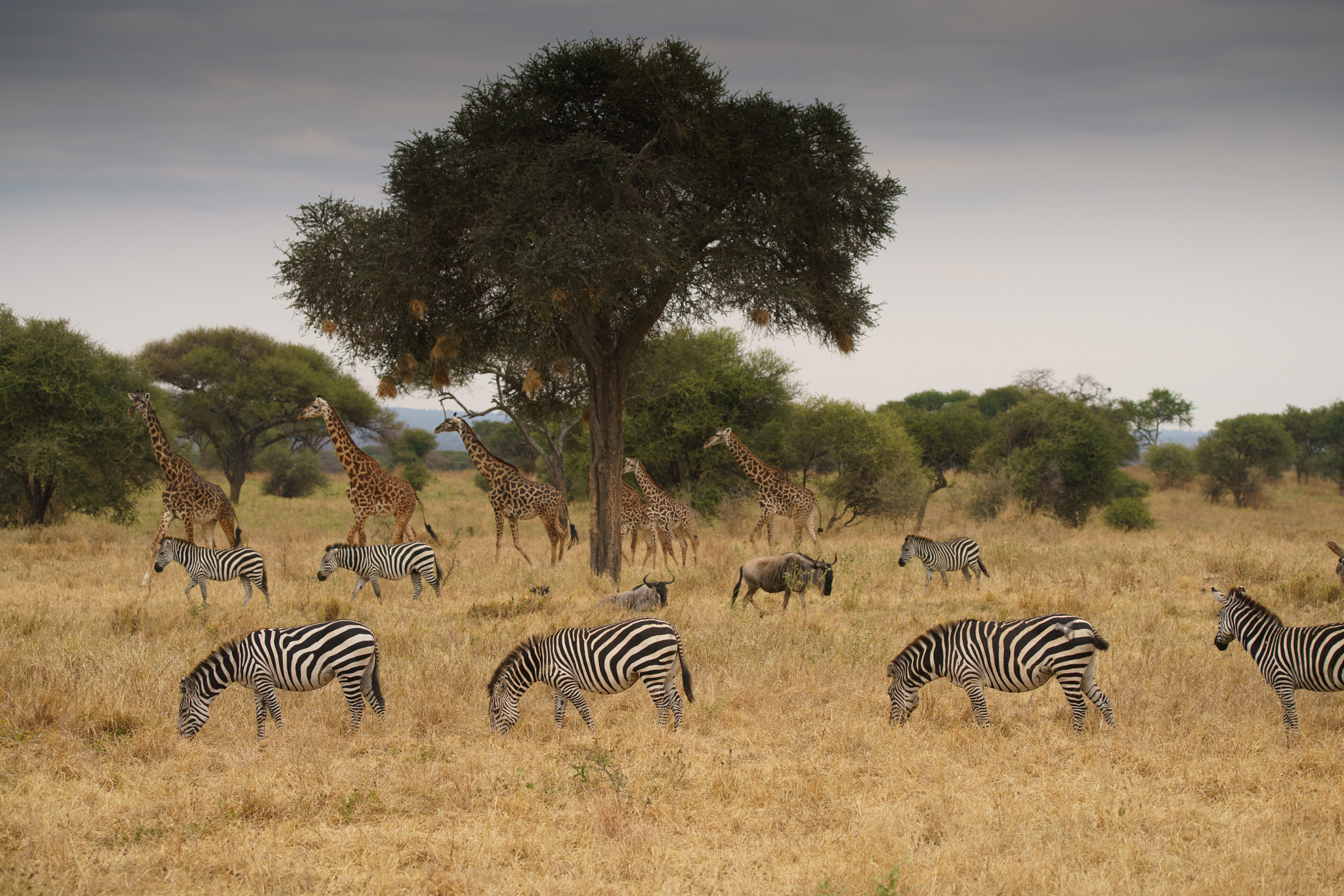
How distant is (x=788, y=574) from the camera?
453 inches

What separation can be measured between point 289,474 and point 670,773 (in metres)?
38.6

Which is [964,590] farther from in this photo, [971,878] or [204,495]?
[204,495]

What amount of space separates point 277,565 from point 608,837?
40.5 feet

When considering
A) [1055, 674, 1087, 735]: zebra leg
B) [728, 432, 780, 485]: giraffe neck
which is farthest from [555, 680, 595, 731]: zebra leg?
[728, 432, 780, 485]: giraffe neck

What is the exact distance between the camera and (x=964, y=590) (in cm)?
1370

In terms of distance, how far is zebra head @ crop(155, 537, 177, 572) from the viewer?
12.8 metres

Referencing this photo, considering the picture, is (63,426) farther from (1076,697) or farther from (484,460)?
(1076,697)

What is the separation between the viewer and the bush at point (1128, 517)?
2642 centimetres

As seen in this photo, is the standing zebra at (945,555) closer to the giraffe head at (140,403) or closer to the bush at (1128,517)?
the giraffe head at (140,403)

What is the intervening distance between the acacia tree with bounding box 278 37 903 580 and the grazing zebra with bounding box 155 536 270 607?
4.29m

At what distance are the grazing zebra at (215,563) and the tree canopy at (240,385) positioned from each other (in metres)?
18.3

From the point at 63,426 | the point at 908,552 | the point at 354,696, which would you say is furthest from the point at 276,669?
the point at 63,426

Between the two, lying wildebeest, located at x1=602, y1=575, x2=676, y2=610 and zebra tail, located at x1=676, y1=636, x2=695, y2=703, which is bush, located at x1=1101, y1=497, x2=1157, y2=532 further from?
zebra tail, located at x1=676, y1=636, x2=695, y2=703

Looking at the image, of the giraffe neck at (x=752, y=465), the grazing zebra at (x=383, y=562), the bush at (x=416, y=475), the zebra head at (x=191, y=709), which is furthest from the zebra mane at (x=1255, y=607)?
the bush at (x=416, y=475)
